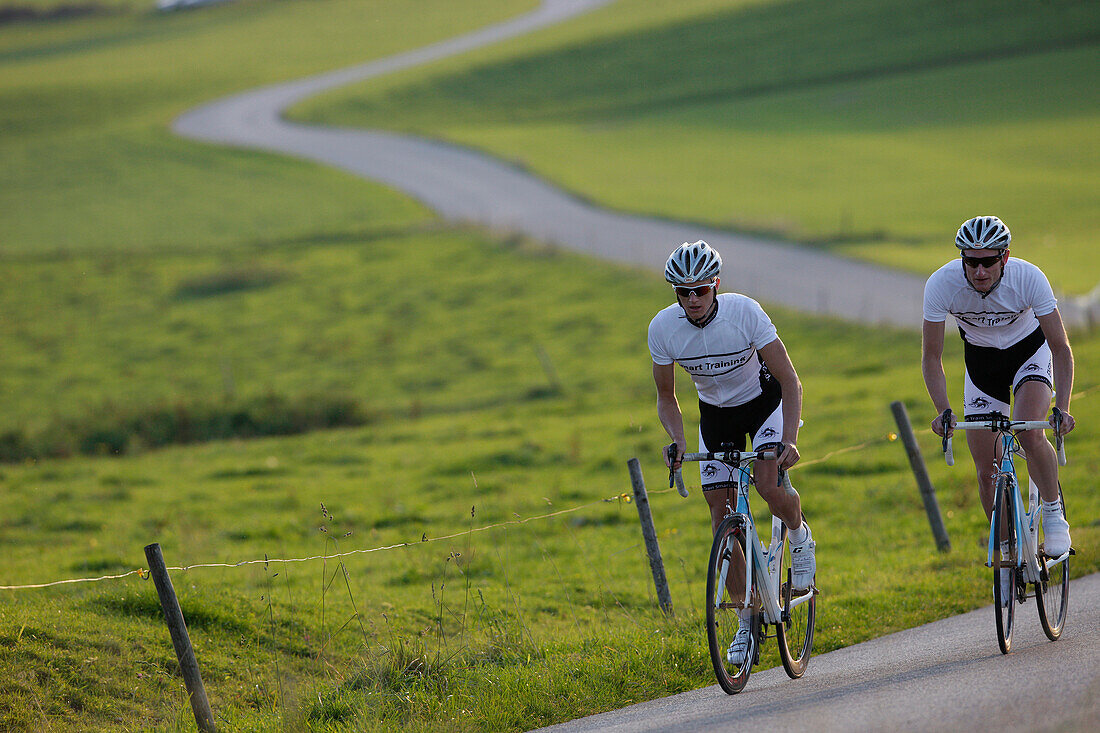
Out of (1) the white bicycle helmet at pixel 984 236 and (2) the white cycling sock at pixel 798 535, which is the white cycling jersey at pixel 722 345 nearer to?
(2) the white cycling sock at pixel 798 535

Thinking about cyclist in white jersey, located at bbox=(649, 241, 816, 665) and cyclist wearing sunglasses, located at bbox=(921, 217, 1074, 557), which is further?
cyclist wearing sunglasses, located at bbox=(921, 217, 1074, 557)

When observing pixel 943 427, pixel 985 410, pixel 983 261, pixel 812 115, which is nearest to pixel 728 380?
pixel 943 427

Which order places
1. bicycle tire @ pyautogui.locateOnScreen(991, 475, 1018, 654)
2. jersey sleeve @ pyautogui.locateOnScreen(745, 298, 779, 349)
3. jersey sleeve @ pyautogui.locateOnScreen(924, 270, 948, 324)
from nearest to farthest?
jersey sleeve @ pyautogui.locateOnScreen(745, 298, 779, 349) < bicycle tire @ pyautogui.locateOnScreen(991, 475, 1018, 654) < jersey sleeve @ pyautogui.locateOnScreen(924, 270, 948, 324)

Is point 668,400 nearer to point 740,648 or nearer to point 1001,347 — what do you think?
point 740,648

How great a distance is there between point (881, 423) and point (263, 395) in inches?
511

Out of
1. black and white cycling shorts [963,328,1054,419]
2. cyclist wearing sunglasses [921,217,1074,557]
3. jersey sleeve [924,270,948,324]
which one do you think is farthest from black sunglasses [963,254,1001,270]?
black and white cycling shorts [963,328,1054,419]

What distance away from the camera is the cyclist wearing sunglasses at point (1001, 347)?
740cm

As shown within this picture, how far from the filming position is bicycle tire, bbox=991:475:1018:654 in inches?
281

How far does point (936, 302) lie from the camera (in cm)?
772

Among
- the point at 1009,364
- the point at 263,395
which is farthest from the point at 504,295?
the point at 1009,364

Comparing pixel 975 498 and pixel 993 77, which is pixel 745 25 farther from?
pixel 975 498

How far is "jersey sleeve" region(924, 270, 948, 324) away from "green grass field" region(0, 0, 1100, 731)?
2.46m

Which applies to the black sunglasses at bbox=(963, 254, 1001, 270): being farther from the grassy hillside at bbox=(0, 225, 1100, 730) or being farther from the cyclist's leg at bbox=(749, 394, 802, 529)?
the grassy hillside at bbox=(0, 225, 1100, 730)

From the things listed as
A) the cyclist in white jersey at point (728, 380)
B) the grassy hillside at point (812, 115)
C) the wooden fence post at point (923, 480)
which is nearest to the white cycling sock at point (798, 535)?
the cyclist in white jersey at point (728, 380)
